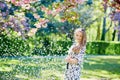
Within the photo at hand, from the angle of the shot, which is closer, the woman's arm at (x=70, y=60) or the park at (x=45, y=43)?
the woman's arm at (x=70, y=60)

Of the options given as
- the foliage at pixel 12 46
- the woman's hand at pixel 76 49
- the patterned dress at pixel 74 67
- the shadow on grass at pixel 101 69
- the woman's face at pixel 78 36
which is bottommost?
the shadow on grass at pixel 101 69

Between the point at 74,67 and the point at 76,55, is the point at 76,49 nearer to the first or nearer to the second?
the point at 76,55

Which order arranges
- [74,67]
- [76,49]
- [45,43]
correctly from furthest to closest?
[45,43] < [74,67] < [76,49]

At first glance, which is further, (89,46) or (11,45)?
(89,46)

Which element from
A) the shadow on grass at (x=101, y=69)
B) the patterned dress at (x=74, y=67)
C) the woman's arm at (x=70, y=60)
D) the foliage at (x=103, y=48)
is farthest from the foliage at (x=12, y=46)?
the woman's arm at (x=70, y=60)

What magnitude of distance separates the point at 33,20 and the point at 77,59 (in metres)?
20.7

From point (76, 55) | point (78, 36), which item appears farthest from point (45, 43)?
point (78, 36)

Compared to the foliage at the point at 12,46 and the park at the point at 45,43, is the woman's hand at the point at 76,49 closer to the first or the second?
the park at the point at 45,43

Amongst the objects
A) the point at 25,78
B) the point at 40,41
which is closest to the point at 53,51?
the point at 40,41

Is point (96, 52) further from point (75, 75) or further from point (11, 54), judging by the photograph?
point (75, 75)

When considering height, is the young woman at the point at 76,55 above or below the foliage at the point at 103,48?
above

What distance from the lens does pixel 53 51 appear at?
24156mm

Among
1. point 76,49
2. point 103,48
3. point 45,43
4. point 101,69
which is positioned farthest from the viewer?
point 103,48

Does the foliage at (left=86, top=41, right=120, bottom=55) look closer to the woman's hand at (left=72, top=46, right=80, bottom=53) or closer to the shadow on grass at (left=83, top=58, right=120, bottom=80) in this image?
the shadow on grass at (left=83, top=58, right=120, bottom=80)
